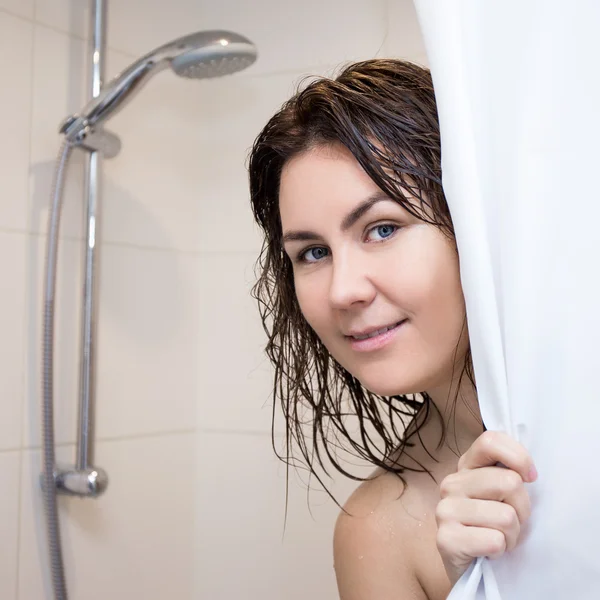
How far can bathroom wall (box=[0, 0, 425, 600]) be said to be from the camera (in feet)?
3.69

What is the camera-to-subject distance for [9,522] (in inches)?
42.8

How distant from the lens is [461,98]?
0.56 metres

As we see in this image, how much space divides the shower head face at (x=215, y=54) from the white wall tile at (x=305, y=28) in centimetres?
30

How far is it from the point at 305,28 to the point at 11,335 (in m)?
0.78

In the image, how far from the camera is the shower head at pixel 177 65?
1.08m

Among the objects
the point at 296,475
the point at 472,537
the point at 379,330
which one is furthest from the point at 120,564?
the point at 472,537

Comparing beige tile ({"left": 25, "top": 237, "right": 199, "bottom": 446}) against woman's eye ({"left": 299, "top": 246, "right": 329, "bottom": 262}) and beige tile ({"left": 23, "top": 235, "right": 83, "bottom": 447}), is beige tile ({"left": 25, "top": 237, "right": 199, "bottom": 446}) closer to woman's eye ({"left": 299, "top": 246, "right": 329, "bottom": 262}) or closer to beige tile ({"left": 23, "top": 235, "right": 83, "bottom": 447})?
beige tile ({"left": 23, "top": 235, "right": 83, "bottom": 447})

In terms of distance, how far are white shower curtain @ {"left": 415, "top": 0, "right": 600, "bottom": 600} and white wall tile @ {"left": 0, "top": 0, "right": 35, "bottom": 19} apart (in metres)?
0.81

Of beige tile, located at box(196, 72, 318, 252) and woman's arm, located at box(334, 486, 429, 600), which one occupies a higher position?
beige tile, located at box(196, 72, 318, 252)

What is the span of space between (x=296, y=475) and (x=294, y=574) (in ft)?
0.58

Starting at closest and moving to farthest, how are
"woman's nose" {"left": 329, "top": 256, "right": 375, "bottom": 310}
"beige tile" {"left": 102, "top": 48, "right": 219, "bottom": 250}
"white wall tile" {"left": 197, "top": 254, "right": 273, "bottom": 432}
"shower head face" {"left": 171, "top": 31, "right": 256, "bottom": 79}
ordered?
"woman's nose" {"left": 329, "top": 256, "right": 375, "bottom": 310}
"shower head face" {"left": 171, "top": 31, "right": 256, "bottom": 79}
"beige tile" {"left": 102, "top": 48, "right": 219, "bottom": 250}
"white wall tile" {"left": 197, "top": 254, "right": 273, "bottom": 432}

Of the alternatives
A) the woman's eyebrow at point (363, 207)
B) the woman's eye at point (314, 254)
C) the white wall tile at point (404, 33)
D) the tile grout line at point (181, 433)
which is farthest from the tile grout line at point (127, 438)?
the white wall tile at point (404, 33)

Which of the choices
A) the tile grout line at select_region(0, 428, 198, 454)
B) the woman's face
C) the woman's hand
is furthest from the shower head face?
the woman's hand

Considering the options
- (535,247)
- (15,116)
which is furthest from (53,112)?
(535,247)
